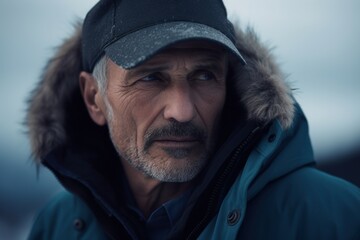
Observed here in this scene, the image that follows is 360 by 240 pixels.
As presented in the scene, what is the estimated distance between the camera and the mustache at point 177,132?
249 centimetres

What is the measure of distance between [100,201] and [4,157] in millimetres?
4329

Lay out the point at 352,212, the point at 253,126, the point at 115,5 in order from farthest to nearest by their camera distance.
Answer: the point at 115,5, the point at 253,126, the point at 352,212

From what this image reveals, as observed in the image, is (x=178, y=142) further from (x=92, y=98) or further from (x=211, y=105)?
(x=92, y=98)

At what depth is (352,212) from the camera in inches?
87.7

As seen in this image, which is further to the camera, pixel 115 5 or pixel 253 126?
pixel 115 5

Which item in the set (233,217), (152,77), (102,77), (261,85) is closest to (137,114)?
(152,77)

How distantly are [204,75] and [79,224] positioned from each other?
918mm

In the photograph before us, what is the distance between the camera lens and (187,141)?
2527 millimetres

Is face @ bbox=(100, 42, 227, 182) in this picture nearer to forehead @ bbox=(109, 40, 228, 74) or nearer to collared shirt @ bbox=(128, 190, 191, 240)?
forehead @ bbox=(109, 40, 228, 74)

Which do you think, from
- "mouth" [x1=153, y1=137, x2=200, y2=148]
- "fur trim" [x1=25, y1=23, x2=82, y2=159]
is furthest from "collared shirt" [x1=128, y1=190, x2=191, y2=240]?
"fur trim" [x1=25, y1=23, x2=82, y2=159]

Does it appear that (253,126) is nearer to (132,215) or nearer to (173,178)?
(173,178)

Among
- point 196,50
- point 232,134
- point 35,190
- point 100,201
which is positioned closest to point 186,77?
point 196,50

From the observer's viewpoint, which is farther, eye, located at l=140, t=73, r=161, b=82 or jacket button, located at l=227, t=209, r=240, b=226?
eye, located at l=140, t=73, r=161, b=82

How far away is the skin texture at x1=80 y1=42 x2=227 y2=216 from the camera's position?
2.49 m
